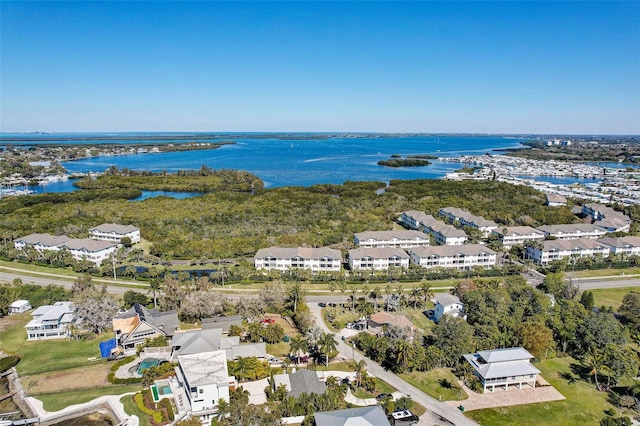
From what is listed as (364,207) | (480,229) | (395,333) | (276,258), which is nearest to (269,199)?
(364,207)

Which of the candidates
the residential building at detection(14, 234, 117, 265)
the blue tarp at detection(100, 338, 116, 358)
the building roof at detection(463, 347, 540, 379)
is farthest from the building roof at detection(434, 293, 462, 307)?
the residential building at detection(14, 234, 117, 265)

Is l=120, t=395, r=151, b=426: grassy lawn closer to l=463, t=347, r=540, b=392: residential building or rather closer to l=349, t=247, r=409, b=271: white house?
l=463, t=347, r=540, b=392: residential building

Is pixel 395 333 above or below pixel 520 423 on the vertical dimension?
above

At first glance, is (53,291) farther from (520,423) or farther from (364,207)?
(364,207)

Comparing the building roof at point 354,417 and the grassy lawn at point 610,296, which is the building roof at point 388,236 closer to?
the grassy lawn at point 610,296

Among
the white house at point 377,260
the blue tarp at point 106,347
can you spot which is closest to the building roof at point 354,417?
the blue tarp at point 106,347

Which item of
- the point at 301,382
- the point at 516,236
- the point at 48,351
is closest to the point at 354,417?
the point at 301,382

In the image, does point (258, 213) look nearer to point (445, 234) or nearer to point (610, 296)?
point (445, 234)
